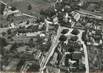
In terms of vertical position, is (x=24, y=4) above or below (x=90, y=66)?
above

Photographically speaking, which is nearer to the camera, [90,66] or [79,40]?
[90,66]

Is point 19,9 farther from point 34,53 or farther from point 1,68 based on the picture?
point 1,68

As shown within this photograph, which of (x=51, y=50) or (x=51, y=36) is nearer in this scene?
(x=51, y=50)

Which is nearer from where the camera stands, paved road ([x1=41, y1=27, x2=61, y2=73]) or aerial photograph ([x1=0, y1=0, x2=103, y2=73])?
aerial photograph ([x1=0, y1=0, x2=103, y2=73])

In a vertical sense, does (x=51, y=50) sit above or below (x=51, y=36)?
below

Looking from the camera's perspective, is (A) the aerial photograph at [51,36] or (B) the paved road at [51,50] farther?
(B) the paved road at [51,50]

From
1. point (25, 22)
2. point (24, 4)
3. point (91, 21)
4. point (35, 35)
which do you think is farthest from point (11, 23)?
point (91, 21)

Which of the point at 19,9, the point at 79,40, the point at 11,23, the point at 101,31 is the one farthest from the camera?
the point at 19,9

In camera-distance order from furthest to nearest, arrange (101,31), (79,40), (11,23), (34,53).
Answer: (11,23)
(101,31)
(79,40)
(34,53)
